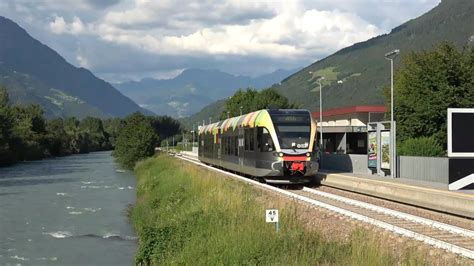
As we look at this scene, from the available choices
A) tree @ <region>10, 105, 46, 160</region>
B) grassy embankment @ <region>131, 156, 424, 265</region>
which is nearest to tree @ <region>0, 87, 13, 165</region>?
tree @ <region>10, 105, 46, 160</region>

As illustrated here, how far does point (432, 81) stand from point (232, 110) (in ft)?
220

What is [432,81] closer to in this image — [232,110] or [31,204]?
[31,204]

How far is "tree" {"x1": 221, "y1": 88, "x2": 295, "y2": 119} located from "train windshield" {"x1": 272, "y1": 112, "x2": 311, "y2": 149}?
76.6m

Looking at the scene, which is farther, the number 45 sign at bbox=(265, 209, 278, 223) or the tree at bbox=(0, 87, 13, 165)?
the tree at bbox=(0, 87, 13, 165)

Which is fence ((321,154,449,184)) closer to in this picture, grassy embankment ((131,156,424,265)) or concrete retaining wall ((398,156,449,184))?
concrete retaining wall ((398,156,449,184))

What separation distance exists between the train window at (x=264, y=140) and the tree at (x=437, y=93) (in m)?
22.9

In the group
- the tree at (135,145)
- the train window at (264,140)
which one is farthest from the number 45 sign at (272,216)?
the tree at (135,145)

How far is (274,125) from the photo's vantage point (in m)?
26.6

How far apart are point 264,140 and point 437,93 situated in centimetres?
2559

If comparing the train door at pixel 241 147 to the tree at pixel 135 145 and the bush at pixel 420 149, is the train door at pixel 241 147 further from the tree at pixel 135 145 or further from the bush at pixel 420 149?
the tree at pixel 135 145

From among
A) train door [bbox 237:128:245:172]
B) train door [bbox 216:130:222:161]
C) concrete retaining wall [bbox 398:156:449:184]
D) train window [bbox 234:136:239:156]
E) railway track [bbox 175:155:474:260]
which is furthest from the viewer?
train door [bbox 216:130:222:161]

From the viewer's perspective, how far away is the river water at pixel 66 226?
21156 mm

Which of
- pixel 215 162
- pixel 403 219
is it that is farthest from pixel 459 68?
pixel 403 219

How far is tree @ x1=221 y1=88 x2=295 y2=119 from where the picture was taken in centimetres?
10743
